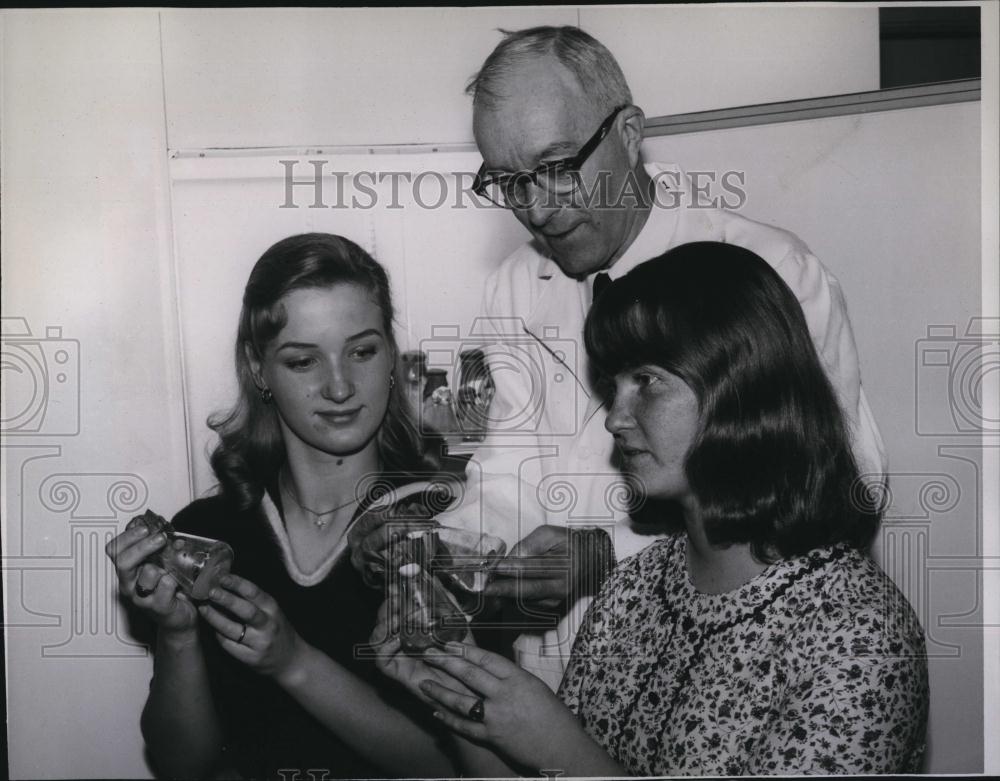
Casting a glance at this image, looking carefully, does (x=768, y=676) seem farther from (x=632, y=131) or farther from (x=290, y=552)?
(x=632, y=131)

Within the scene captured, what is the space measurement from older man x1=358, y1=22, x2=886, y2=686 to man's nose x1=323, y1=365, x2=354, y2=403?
277mm

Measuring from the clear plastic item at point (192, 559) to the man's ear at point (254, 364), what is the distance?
32 cm

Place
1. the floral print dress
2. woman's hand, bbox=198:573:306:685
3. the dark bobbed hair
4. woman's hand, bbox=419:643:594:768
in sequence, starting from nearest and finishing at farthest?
the floral print dress < the dark bobbed hair < woman's hand, bbox=419:643:594:768 < woman's hand, bbox=198:573:306:685

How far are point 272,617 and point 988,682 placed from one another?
55.9 inches

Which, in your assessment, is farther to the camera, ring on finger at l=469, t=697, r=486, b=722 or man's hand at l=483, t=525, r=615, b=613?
man's hand at l=483, t=525, r=615, b=613

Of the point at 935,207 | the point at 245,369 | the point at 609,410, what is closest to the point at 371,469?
the point at 245,369

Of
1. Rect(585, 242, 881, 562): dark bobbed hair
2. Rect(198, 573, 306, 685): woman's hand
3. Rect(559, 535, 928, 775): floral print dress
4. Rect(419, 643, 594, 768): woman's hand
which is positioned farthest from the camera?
Rect(198, 573, 306, 685): woman's hand

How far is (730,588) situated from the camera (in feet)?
5.31

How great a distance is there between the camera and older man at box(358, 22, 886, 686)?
6.19 ft

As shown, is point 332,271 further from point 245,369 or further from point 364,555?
point 364,555

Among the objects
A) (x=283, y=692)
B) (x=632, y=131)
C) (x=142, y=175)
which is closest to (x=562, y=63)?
(x=632, y=131)

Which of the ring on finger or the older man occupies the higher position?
the older man

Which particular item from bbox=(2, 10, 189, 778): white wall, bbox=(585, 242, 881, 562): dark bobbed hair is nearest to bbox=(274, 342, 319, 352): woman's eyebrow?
bbox=(2, 10, 189, 778): white wall

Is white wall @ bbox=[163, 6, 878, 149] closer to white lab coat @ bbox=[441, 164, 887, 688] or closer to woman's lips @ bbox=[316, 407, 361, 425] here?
white lab coat @ bbox=[441, 164, 887, 688]
